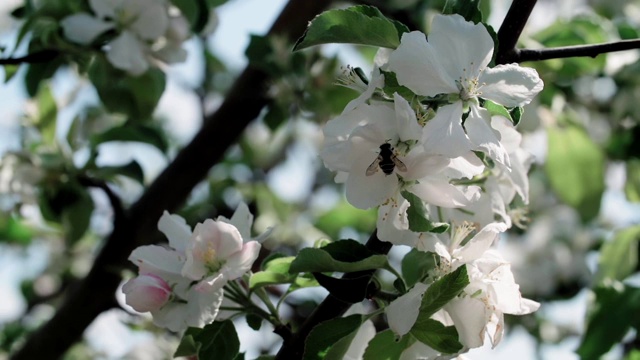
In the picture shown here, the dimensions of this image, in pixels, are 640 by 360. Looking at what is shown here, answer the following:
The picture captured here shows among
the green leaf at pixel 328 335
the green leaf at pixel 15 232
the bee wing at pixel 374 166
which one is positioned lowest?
the green leaf at pixel 15 232

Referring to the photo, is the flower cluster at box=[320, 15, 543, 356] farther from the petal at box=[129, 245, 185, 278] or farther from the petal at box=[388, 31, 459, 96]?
the petal at box=[129, 245, 185, 278]

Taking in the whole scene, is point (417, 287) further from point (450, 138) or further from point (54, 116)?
point (54, 116)

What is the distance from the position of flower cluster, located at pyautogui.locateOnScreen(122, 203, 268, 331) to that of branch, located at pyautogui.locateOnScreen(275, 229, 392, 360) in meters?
0.09

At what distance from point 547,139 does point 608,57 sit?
0.26 metres

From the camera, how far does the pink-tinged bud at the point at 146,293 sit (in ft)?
3.17

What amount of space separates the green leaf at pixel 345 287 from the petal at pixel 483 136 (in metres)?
0.19

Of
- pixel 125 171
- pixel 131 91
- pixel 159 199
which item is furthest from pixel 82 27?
pixel 159 199

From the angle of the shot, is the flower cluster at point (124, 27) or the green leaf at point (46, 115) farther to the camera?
the green leaf at point (46, 115)

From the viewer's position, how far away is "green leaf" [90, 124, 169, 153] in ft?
5.71

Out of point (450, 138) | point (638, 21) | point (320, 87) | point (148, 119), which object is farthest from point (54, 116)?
point (638, 21)

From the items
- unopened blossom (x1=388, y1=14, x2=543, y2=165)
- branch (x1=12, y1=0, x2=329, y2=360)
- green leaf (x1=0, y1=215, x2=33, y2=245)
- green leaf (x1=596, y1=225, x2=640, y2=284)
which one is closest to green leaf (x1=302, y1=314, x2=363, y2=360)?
unopened blossom (x1=388, y1=14, x2=543, y2=165)

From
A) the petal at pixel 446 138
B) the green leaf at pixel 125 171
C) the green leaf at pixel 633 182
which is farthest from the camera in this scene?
the green leaf at pixel 633 182

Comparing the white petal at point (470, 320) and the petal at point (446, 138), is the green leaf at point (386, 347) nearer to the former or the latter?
the white petal at point (470, 320)

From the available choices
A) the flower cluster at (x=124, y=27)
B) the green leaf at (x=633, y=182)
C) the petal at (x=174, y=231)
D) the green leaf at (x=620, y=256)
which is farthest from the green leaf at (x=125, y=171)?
the green leaf at (x=633, y=182)
